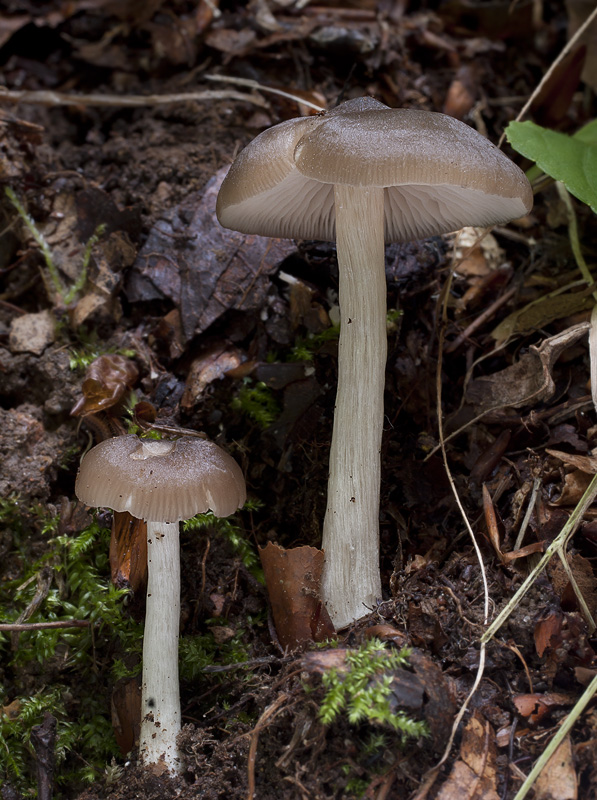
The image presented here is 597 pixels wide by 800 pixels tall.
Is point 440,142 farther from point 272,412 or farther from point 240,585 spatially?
point 240,585

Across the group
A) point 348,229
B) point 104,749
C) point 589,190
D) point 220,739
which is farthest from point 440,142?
point 104,749

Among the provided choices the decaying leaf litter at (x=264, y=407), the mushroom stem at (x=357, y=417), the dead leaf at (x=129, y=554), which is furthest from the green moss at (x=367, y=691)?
the dead leaf at (x=129, y=554)

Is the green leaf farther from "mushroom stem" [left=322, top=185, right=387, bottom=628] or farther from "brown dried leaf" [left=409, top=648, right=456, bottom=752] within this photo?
"brown dried leaf" [left=409, top=648, right=456, bottom=752]

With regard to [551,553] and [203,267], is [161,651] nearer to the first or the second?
[551,553]

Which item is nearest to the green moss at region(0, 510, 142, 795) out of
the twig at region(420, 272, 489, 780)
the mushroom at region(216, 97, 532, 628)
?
the mushroom at region(216, 97, 532, 628)

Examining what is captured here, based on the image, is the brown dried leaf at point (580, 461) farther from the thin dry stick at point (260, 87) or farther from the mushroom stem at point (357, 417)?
the thin dry stick at point (260, 87)

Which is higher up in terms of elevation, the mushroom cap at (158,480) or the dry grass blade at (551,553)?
the mushroom cap at (158,480)

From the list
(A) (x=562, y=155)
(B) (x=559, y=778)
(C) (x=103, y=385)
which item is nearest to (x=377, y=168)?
(A) (x=562, y=155)
